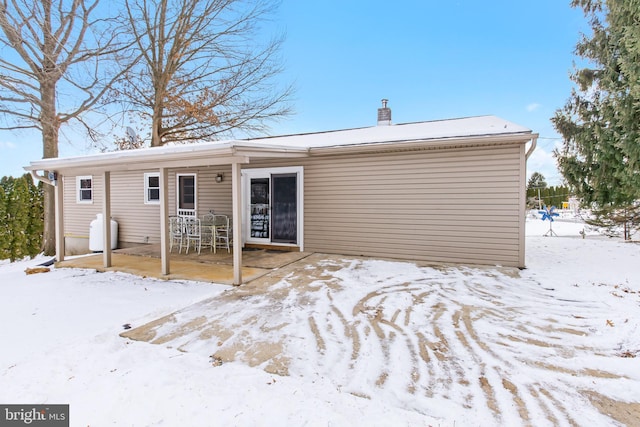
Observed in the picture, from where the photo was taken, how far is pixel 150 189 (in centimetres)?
925

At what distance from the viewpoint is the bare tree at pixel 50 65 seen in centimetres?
790

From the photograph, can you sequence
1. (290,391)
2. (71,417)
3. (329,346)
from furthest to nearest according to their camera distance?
1. (329,346)
2. (290,391)
3. (71,417)

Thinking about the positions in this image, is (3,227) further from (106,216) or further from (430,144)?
(430,144)

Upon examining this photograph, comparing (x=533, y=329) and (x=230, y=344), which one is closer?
(x=230, y=344)

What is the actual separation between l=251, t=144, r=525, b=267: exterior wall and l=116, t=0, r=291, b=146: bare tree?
522 centimetres

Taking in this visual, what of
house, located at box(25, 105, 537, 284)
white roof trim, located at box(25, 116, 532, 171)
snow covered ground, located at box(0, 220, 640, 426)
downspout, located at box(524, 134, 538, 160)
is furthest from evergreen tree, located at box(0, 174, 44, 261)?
downspout, located at box(524, 134, 538, 160)

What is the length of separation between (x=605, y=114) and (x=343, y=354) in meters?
7.80

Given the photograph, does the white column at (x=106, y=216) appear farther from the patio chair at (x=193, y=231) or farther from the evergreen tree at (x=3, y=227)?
the evergreen tree at (x=3, y=227)

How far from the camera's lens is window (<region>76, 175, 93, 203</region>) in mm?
10225

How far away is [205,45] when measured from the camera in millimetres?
10656

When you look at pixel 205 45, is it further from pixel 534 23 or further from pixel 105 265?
pixel 534 23

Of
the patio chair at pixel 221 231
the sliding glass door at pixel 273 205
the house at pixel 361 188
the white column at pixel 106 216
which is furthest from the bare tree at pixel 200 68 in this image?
the white column at pixel 106 216

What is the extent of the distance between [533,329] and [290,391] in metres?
2.64

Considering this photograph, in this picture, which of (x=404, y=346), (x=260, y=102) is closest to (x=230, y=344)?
(x=404, y=346)
